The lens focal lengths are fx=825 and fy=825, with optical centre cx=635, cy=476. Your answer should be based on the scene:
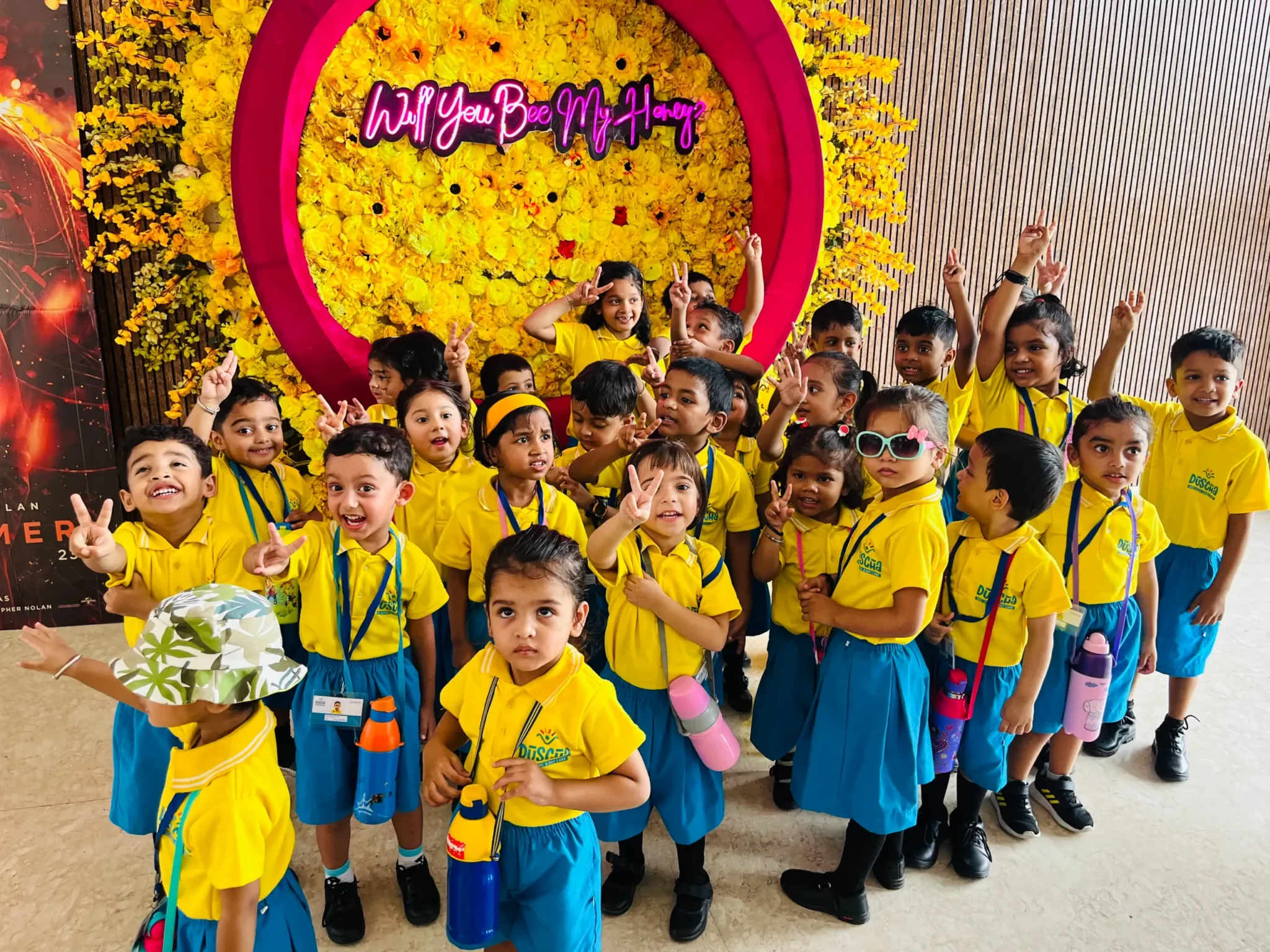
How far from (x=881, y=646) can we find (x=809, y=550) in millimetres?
380

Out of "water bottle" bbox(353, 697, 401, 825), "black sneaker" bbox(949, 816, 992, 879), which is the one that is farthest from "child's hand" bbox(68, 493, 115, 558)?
"black sneaker" bbox(949, 816, 992, 879)

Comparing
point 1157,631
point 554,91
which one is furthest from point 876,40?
point 1157,631

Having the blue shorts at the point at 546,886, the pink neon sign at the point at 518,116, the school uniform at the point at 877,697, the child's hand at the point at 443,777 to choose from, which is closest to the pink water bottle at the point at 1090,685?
the school uniform at the point at 877,697

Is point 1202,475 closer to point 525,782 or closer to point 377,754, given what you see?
point 525,782

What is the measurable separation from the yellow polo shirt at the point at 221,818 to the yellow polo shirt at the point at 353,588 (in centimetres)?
61

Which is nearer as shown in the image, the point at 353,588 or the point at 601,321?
the point at 353,588

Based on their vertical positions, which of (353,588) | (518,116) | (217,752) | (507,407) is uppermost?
(518,116)

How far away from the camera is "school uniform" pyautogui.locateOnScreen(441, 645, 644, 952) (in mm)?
1635

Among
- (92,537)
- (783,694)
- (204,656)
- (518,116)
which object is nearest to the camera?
(204,656)

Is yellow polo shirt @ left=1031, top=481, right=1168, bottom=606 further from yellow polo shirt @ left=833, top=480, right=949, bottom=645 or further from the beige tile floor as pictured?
the beige tile floor

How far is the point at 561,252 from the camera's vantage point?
413cm

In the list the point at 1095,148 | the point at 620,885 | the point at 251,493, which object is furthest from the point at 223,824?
the point at 1095,148

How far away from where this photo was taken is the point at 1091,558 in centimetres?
256

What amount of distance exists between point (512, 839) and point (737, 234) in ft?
10.5
